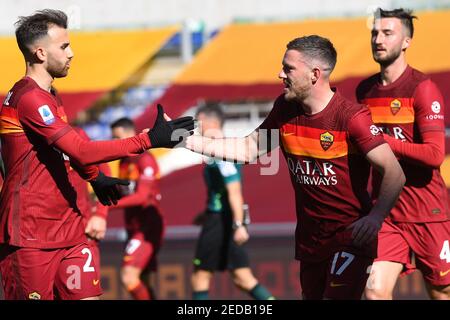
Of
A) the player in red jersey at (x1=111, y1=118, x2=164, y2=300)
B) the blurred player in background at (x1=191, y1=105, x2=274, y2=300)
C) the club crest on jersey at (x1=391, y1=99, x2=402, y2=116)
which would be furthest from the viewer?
the player in red jersey at (x1=111, y1=118, x2=164, y2=300)

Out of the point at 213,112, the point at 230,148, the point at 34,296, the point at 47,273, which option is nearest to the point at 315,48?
the point at 230,148

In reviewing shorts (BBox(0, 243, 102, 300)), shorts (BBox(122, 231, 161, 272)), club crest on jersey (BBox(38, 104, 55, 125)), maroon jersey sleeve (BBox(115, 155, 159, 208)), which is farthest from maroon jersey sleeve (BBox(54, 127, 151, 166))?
shorts (BBox(122, 231, 161, 272))

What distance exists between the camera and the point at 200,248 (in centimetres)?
977

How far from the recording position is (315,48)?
622 cm

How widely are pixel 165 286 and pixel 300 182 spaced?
17.3 feet

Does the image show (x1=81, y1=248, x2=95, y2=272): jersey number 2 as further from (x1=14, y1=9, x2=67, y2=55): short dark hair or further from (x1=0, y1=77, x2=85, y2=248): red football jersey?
(x1=14, y1=9, x2=67, y2=55): short dark hair

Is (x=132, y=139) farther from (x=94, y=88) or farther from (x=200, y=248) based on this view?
(x=94, y=88)

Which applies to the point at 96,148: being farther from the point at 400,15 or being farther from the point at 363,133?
the point at 400,15

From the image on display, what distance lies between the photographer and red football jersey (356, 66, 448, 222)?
7051 mm

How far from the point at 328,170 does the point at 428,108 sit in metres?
1.23

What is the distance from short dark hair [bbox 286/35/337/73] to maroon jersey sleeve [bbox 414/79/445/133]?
1.09 metres

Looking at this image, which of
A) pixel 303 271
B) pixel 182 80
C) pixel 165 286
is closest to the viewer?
pixel 303 271

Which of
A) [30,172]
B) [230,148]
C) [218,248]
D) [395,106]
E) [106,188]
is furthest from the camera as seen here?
[218,248]

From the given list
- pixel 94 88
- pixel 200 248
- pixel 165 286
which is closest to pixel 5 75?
pixel 94 88
